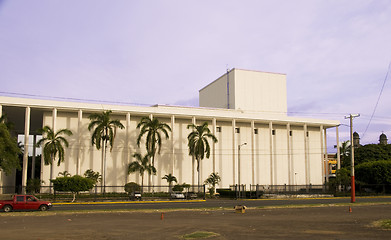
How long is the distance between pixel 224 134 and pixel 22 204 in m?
51.8

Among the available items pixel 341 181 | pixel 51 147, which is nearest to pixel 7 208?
pixel 51 147

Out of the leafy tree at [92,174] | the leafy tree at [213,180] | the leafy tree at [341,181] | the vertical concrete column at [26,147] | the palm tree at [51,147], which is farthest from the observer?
the leafy tree at [213,180]

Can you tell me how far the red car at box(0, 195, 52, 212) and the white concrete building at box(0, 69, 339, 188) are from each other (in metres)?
30.8

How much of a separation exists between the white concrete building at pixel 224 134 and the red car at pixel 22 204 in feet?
101

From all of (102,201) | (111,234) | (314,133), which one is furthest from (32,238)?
(314,133)

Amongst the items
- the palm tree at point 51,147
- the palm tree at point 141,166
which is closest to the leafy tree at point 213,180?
the palm tree at point 141,166

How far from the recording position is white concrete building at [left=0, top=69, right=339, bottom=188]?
219 feet

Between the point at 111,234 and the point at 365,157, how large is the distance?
254ft

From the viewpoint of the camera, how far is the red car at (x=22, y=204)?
30688 mm

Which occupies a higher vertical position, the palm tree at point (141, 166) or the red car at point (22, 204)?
the palm tree at point (141, 166)

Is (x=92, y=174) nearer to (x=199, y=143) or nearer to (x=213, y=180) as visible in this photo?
(x=199, y=143)

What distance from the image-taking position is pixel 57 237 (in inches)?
599

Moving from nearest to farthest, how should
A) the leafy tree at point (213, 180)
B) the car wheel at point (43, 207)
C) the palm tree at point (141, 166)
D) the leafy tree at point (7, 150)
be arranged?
1. the car wheel at point (43, 207)
2. the leafy tree at point (7, 150)
3. the palm tree at point (141, 166)
4. the leafy tree at point (213, 180)

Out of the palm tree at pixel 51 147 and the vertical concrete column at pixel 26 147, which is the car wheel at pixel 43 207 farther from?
the vertical concrete column at pixel 26 147
